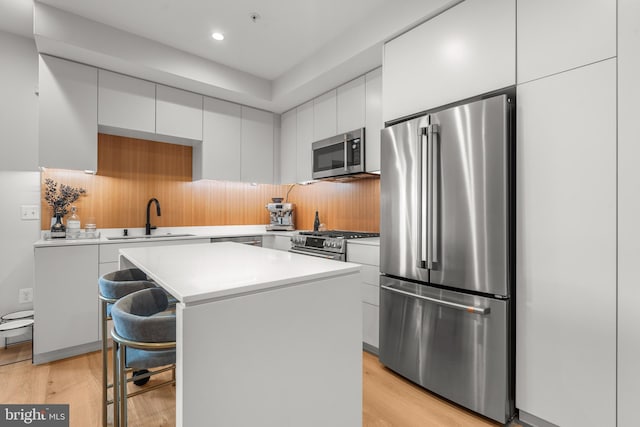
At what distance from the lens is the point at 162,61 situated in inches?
115

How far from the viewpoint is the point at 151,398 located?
2.01 m

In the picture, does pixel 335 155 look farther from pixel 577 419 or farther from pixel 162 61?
pixel 577 419

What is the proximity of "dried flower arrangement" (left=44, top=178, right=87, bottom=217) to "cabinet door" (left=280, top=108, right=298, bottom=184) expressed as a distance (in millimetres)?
2220

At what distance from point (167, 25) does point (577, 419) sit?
12.3 ft

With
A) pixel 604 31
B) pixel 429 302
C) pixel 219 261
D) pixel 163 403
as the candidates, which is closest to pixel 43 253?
pixel 163 403

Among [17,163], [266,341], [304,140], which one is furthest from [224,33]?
[266,341]

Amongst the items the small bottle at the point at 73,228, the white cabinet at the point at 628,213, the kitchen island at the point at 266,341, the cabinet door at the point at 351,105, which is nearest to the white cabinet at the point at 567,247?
the white cabinet at the point at 628,213

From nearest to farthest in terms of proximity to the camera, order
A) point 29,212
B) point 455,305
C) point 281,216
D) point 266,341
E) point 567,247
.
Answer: point 266,341 → point 567,247 → point 455,305 → point 29,212 → point 281,216

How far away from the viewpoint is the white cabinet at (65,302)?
8.11 ft

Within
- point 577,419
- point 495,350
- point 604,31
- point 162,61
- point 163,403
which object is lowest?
point 163,403

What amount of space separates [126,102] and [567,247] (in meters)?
3.63

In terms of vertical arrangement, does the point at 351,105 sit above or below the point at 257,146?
above

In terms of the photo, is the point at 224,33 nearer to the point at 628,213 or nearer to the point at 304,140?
the point at 304,140

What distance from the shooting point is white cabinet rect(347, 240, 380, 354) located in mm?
2537
